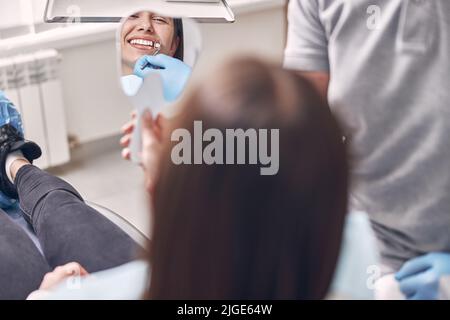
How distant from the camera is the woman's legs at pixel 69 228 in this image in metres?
1.00

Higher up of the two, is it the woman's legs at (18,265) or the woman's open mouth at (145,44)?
the woman's open mouth at (145,44)

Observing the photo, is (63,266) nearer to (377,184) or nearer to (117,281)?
(117,281)

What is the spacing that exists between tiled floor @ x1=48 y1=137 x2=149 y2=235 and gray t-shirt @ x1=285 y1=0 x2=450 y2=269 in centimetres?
30

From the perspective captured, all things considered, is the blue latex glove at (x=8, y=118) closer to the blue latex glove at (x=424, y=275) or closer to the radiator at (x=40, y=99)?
the radiator at (x=40, y=99)

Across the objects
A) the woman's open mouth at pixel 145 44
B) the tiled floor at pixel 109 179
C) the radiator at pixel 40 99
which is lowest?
the tiled floor at pixel 109 179

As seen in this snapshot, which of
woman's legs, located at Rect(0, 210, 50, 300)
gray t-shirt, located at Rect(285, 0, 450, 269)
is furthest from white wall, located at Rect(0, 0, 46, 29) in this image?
gray t-shirt, located at Rect(285, 0, 450, 269)

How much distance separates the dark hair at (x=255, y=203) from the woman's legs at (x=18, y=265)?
1.16 ft

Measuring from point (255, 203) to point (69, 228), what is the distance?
0.46m

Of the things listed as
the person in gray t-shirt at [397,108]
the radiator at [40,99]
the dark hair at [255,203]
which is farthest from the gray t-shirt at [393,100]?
the radiator at [40,99]

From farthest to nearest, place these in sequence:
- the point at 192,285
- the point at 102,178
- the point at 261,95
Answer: the point at 102,178 < the point at 192,285 < the point at 261,95

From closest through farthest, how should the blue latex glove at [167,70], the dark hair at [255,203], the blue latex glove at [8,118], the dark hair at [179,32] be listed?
1. the dark hair at [255,203]
2. the blue latex glove at [167,70]
3. the dark hair at [179,32]
4. the blue latex glove at [8,118]

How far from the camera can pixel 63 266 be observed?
1002 mm
